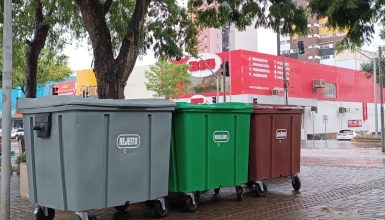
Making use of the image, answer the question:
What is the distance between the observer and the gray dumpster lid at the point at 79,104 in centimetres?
614

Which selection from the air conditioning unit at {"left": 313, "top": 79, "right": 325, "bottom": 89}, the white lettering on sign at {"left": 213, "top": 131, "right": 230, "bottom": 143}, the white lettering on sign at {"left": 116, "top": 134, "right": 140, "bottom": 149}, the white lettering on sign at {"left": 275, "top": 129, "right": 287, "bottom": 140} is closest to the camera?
the white lettering on sign at {"left": 116, "top": 134, "right": 140, "bottom": 149}

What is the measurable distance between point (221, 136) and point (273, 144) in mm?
1415

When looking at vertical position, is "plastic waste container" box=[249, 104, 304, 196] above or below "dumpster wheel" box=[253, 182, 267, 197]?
above

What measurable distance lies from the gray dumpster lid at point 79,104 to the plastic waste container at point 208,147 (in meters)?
0.47

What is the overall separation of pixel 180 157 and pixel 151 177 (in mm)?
680

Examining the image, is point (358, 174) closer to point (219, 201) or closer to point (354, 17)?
point (219, 201)

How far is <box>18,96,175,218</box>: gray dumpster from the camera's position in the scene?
6.18 m

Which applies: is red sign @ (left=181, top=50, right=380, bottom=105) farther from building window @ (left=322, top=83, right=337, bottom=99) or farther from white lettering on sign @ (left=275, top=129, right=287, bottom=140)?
white lettering on sign @ (left=275, top=129, right=287, bottom=140)

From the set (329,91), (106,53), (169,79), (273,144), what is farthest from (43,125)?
(329,91)

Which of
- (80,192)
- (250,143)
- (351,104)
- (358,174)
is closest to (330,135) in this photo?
(351,104)

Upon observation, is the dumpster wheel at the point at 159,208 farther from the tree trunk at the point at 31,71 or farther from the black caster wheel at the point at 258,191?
the tree trunk at the point at 31,71

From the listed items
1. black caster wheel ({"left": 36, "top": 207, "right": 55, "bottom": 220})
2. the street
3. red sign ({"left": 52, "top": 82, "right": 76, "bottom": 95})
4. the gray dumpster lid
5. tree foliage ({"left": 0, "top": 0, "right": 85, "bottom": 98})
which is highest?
red sign ({"left": 52, "top": 82, "right": 76, "bottom": 95})

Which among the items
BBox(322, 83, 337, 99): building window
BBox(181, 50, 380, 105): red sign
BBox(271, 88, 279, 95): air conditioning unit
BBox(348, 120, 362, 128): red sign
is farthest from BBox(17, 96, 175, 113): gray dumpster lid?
BBox(348, 120, 362, 128): red sign

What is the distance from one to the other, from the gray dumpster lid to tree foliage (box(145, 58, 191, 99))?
3669 centimetres
